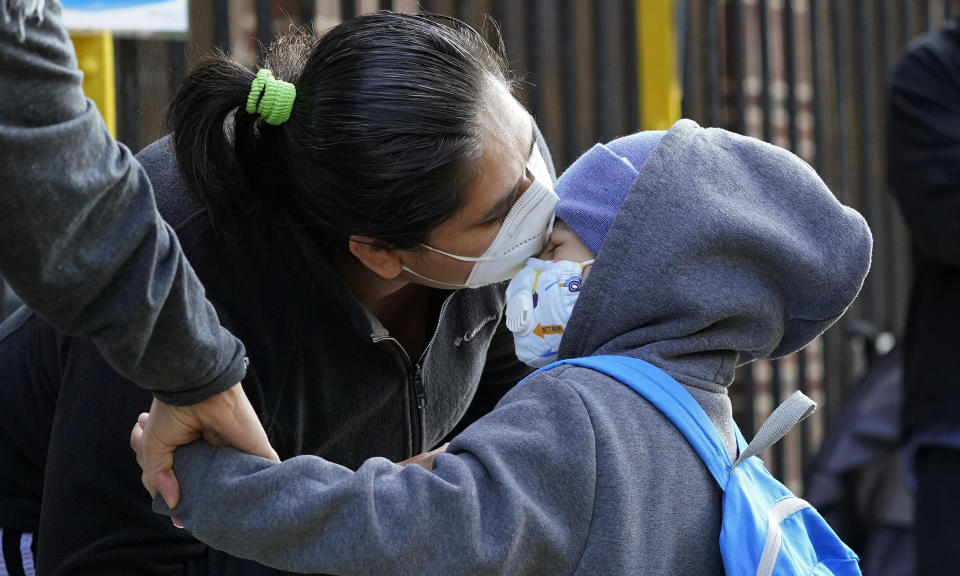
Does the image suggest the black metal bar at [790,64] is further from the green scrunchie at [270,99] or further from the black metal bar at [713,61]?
the green scrunchie at [270,99]

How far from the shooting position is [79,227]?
41.4 inches

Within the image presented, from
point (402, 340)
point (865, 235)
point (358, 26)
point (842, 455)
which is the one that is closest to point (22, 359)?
point (402, 340)

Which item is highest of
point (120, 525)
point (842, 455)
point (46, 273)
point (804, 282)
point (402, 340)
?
point (46, 273)

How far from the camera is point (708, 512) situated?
1.44 m

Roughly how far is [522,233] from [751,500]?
503 millimetres

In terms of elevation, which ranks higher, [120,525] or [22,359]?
[22,359]

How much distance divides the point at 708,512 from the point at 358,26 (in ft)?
2.63

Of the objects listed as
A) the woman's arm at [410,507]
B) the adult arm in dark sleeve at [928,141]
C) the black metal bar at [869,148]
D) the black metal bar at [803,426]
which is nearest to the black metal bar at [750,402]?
the black metal bar at [803,426]

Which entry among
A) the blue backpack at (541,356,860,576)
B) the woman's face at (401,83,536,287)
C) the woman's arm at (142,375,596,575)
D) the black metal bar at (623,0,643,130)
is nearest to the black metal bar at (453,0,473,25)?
the black metal bar at (623,0,643,130)

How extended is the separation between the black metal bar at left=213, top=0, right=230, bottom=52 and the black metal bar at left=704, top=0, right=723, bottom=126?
5.33 feet

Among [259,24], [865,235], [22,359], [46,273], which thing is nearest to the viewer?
[46,273]

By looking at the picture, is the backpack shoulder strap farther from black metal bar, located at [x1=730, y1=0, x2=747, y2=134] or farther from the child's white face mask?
black metal bar, located at [x1=730, y1=0, x2=747, y2=134]

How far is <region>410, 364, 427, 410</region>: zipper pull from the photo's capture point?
192 centimetres

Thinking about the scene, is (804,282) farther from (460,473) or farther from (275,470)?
(275,470)
